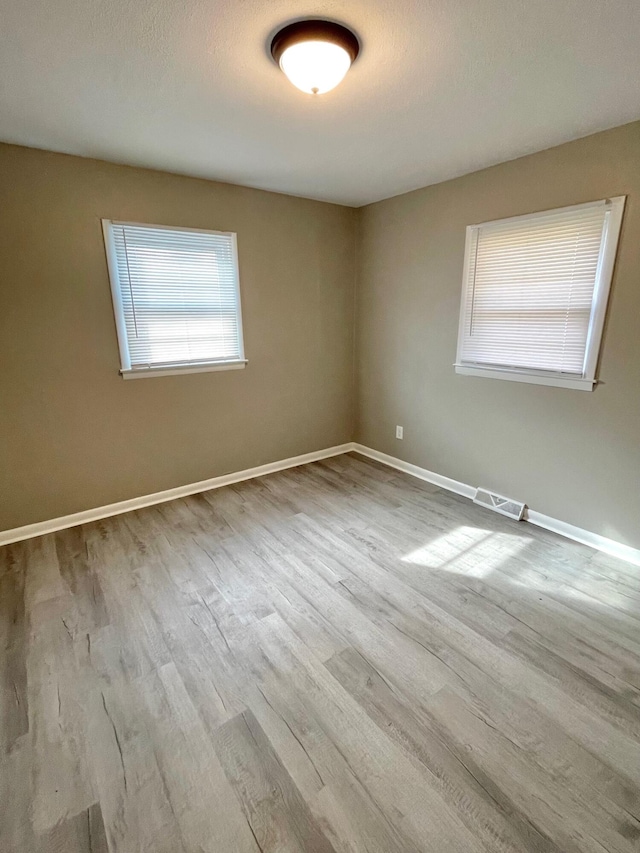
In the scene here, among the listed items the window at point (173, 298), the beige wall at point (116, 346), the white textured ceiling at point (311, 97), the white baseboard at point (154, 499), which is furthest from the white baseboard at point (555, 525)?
the white textured ceiling at point (311, 97)

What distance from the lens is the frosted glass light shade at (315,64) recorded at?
1.47m

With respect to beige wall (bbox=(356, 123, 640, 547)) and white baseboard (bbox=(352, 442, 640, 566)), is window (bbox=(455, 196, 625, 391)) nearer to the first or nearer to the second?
beige wall (bbox=(356, 123, 640, 547))

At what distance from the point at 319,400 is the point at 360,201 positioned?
75.7 inches

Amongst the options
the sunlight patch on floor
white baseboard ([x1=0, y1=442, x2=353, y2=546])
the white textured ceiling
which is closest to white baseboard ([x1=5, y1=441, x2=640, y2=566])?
white baseboard ([x1=0, y1=442, x2=353, y2=546])

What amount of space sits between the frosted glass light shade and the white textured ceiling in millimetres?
86

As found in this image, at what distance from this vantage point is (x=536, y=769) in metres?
1.33

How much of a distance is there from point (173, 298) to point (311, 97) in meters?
1.71

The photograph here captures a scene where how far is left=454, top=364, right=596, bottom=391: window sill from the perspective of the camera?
2.50m

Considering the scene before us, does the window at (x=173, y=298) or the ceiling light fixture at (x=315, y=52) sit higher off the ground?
the ceiling light fixture at (x=315, y=52)

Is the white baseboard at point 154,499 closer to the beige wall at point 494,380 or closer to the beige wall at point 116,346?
the beige wall at point 116,346

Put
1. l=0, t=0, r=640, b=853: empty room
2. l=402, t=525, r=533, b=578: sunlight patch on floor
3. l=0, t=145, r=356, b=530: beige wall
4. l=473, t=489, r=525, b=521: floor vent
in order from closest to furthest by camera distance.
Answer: l=0, t=0, r=640, b=853: empty room, l=402, t=525, r=533, b=578: sunlight patch on floor, l=0, t=145, r=356, b=530: beige wall, l=473, t=489, r=525, b=521: floor vent

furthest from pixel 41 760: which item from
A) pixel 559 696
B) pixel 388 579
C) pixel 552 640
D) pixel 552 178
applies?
pixel 552 178

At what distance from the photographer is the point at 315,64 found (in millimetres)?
1512

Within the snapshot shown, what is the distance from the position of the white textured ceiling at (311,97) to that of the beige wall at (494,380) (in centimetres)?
27
